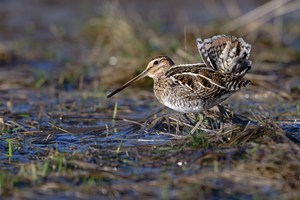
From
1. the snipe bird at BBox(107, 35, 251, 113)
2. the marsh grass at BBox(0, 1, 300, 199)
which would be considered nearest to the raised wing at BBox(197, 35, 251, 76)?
the snipe bird at BBox(107, 35, 251, 113)

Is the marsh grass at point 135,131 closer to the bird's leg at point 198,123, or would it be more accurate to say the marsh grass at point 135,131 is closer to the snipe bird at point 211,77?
the bird's leg at point 198,123

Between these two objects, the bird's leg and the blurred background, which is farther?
the blurred background

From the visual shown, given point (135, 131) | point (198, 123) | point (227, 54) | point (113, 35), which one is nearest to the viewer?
point (227, 54)

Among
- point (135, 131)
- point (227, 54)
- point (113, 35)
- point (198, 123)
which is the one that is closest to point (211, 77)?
point (227, 54)

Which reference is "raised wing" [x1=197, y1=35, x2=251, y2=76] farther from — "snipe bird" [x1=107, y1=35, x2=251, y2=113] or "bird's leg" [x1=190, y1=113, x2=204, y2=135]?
"bird's leg" [x1=190, y1=113, x2=204, y2=135]

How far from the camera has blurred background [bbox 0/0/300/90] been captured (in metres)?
9.09

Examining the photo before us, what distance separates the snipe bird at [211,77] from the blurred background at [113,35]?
2.03m

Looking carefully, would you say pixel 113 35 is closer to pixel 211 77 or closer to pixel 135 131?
pixel 135 131

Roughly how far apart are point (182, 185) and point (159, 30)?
627 cm

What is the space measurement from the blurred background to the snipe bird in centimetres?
203

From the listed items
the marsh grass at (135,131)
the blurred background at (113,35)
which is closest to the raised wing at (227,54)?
the marsh grass at (135,131)

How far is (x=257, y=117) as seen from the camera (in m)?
6.01

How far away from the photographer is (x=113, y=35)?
1008 centimetres

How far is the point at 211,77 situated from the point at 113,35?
4.27 meters
